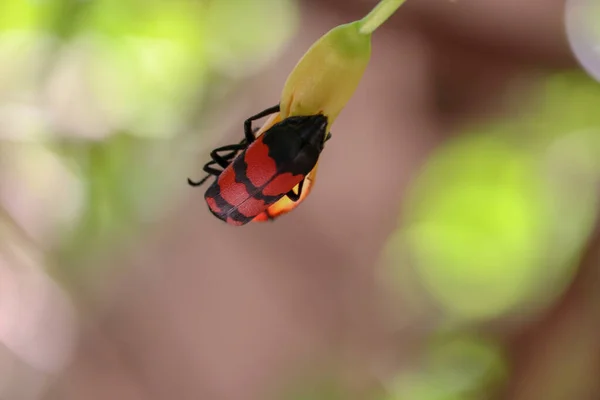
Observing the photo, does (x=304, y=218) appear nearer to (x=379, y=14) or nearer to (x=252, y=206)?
(x=252, y=206)

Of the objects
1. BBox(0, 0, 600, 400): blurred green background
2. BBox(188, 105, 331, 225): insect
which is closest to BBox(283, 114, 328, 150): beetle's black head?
BBox(188, 105, 331, 225): insect

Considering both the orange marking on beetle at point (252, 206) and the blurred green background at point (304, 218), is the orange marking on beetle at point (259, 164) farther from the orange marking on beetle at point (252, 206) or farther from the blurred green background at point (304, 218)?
the blurred green background at point (304, 218)

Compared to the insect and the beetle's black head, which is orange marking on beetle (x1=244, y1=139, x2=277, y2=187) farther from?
the beetle's black head

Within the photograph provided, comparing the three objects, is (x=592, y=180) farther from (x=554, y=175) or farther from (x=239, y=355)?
(x=239, y=355)

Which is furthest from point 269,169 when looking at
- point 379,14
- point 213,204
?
point 379,14

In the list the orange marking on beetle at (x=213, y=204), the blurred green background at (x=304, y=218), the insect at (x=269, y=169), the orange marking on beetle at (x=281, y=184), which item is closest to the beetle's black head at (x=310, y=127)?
the insect at (x=269, y=169)
